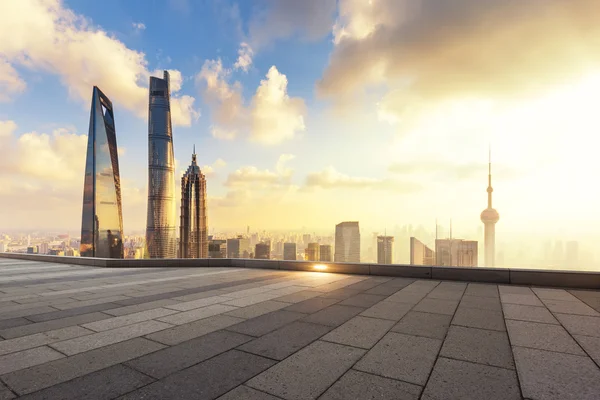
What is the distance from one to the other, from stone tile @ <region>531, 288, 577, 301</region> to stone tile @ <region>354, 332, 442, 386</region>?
20.0ft

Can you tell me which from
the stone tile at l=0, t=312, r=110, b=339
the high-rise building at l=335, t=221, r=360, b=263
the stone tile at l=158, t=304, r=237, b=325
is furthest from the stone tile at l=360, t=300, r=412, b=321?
the high-rise building at l=335, t=221, r=360, b=263

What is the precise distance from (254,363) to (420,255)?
66.9 m

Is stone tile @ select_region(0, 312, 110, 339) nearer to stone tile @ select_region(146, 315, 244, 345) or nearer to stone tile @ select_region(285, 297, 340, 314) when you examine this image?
stone tile @ select_region(146, 315, 244, 345)

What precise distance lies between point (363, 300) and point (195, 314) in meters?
4.40

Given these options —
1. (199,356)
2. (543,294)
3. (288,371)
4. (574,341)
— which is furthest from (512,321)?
(199,356)

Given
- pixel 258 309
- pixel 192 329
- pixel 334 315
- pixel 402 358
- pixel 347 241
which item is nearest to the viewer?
pixel 402 358

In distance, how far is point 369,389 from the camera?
12.8 feet

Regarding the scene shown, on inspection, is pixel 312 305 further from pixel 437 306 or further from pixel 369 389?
pixel 369 389

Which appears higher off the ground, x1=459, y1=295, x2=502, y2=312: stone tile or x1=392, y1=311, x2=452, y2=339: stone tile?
x1=392, y1=311, x2=452, y2=339: stone tile

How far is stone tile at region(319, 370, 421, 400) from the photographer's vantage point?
372cm

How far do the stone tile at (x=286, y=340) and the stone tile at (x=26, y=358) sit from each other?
285 cm

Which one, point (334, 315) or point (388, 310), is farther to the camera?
point (388, 310)

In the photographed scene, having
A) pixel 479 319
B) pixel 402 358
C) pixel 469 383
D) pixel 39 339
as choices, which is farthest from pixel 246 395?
pixel 479 319

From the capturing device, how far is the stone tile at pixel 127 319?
6.40 meters
